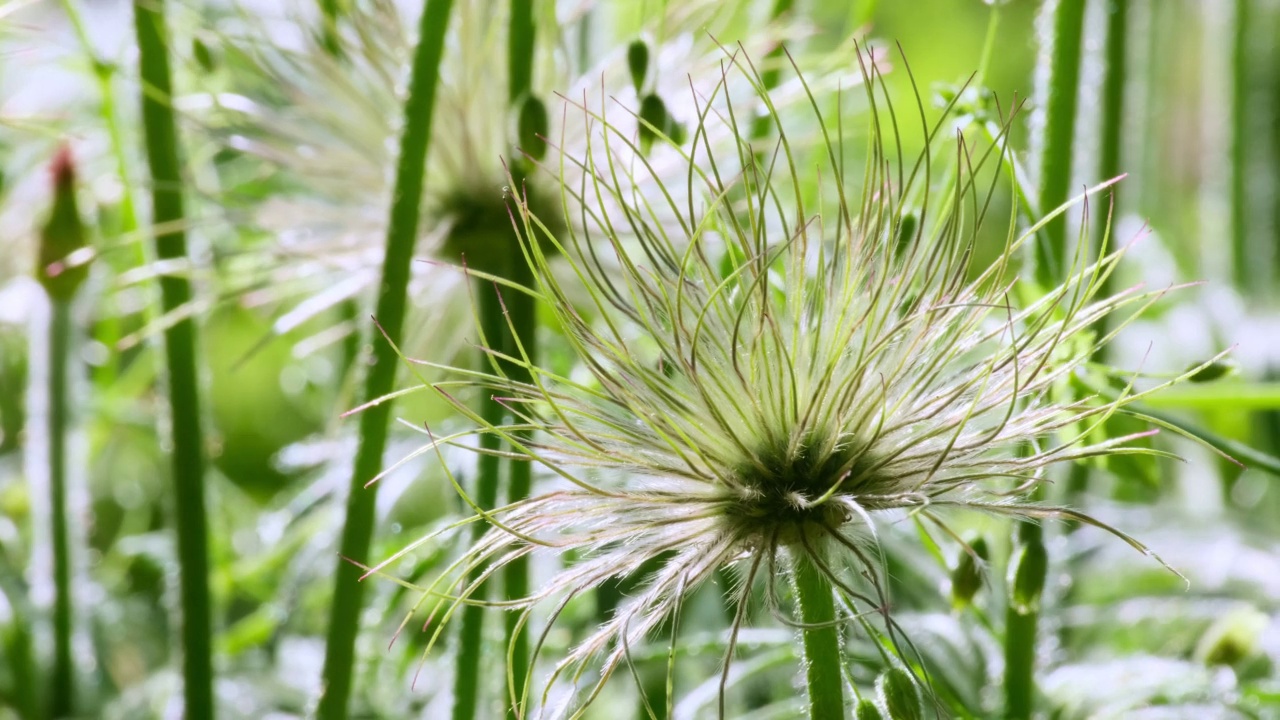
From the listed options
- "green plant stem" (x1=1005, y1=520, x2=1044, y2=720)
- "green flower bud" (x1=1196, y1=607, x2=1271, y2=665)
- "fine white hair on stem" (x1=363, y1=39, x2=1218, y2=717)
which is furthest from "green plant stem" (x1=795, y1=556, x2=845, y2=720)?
"green flower bud" (x1=1196, y1=607, x2=1271, y2=665)

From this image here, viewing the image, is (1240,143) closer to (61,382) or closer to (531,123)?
(531,123)

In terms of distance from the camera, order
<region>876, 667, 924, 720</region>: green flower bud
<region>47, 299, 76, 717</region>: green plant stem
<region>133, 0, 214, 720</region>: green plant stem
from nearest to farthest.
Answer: <region>876, 667, 924, 720</region>: green flower bud, <region>133, 0, 214, 720</region>: green plant stem, <region>47, 299, 76, 717</region>: green plant stem

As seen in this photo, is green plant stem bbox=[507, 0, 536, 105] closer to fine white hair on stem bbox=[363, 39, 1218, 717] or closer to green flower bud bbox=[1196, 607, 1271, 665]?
fine white hair on stem bbox=[363, 39, 1218, 717]

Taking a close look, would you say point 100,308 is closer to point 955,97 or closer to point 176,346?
point 176,346

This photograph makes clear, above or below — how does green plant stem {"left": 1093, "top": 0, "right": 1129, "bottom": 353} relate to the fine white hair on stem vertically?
above

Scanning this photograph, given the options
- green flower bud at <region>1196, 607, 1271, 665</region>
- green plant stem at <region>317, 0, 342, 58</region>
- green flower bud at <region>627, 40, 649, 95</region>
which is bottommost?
green flower bud at <region>1196, 607, 1271, 665</region>

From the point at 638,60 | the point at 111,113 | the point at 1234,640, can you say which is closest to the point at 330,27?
the point at 111,113

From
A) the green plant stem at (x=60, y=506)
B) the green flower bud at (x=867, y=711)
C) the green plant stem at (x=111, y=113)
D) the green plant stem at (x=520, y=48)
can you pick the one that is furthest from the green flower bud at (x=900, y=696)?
the green plant stem at (x=60, y=506)
